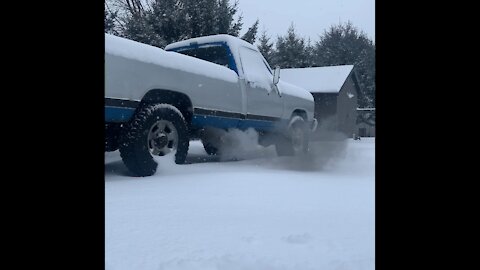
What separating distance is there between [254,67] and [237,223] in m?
4.37

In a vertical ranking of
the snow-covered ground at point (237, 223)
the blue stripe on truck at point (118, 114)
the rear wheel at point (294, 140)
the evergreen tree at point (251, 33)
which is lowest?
the snow-covered ground at point (237, 223)

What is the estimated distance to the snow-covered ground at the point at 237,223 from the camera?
1837mm

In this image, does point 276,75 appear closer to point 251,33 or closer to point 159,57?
point 159,57

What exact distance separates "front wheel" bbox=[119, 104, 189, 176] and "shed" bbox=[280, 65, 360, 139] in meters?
21.6

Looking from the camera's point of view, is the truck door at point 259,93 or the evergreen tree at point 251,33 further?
the evergreen tree at point 251,33

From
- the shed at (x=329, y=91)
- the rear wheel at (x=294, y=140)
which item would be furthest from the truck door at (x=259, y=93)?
the shed at (x=329, y=91)

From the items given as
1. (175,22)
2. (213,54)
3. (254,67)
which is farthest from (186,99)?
(175,22)

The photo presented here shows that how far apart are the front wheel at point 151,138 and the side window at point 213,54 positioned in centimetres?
195

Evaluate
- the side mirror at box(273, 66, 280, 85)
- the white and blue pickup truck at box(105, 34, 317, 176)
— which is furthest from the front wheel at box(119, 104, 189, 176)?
the side mirror at box(273, 66, 280, 85)

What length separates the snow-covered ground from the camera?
6.03 ft

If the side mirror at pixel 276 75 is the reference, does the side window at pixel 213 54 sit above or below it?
above

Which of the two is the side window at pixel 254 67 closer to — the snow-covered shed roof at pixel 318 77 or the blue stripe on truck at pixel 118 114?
the blue stripe on truck at pixel 118 114
